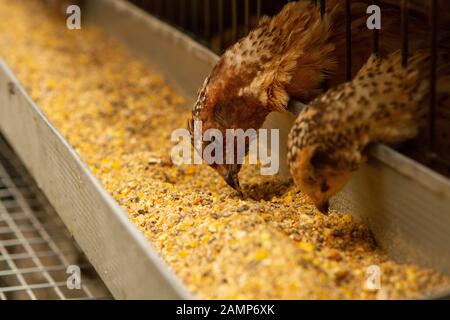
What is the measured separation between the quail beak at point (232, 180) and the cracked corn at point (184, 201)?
1.0 inches

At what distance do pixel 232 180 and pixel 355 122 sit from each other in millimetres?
543

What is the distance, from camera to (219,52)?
2.92m

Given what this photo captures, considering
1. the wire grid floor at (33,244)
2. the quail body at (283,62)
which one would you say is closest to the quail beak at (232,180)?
the quail body at (283,62)

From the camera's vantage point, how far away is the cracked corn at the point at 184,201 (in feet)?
5.47

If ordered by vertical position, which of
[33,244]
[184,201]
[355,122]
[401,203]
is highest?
[355,122]

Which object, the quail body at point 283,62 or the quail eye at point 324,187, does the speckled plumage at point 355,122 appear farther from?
the quail body at point 283,62

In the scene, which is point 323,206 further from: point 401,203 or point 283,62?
point 283,62

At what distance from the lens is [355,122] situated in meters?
1.85

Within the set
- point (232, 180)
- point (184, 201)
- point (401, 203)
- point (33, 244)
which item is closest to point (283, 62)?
point (232, 180)

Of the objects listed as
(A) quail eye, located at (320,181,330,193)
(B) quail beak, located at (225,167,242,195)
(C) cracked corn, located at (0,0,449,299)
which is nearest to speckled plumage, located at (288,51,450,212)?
(A) quail eye, located at (320,181,330,193)

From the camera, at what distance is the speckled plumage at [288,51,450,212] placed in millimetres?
1842

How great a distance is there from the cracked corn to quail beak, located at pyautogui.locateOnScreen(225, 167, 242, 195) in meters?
0.03

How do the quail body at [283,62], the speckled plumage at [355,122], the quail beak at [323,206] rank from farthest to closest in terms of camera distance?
the quail body at [283,62] → the quail beak at [323,206] → the speckled plumage at [355,122]

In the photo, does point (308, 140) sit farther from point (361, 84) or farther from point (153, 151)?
point (153, 151)
